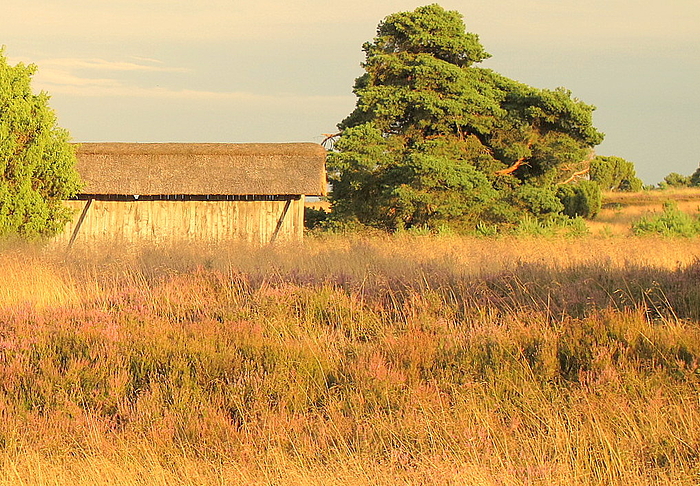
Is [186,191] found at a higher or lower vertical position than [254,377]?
higher

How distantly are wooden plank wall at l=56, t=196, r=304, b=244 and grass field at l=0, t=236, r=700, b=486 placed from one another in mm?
10024

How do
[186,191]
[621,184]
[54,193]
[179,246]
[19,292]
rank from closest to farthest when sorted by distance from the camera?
[19,292] < [179,246] < [54,193] < [186,191] < [621,184]

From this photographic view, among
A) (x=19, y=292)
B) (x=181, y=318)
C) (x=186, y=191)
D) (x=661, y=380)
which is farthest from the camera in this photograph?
(x=186, y=191)

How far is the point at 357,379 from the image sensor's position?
6281 mm

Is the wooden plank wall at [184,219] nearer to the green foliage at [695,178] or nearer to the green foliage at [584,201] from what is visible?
the green foliage at [584,201]

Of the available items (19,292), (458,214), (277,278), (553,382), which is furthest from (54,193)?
(553,382)

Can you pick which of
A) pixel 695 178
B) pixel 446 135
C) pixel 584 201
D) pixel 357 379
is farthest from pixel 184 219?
pixel 695 178

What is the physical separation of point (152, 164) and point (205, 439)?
52.1 ft

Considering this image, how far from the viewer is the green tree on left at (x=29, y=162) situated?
15.7 metres

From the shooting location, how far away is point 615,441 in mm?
5188

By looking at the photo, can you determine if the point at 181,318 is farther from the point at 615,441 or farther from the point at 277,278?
the point at 615,441

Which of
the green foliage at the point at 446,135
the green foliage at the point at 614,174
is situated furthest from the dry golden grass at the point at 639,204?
the green foliage at the point at 446,135

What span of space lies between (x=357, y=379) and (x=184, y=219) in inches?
578

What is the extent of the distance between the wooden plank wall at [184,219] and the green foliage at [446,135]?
10.4ft
